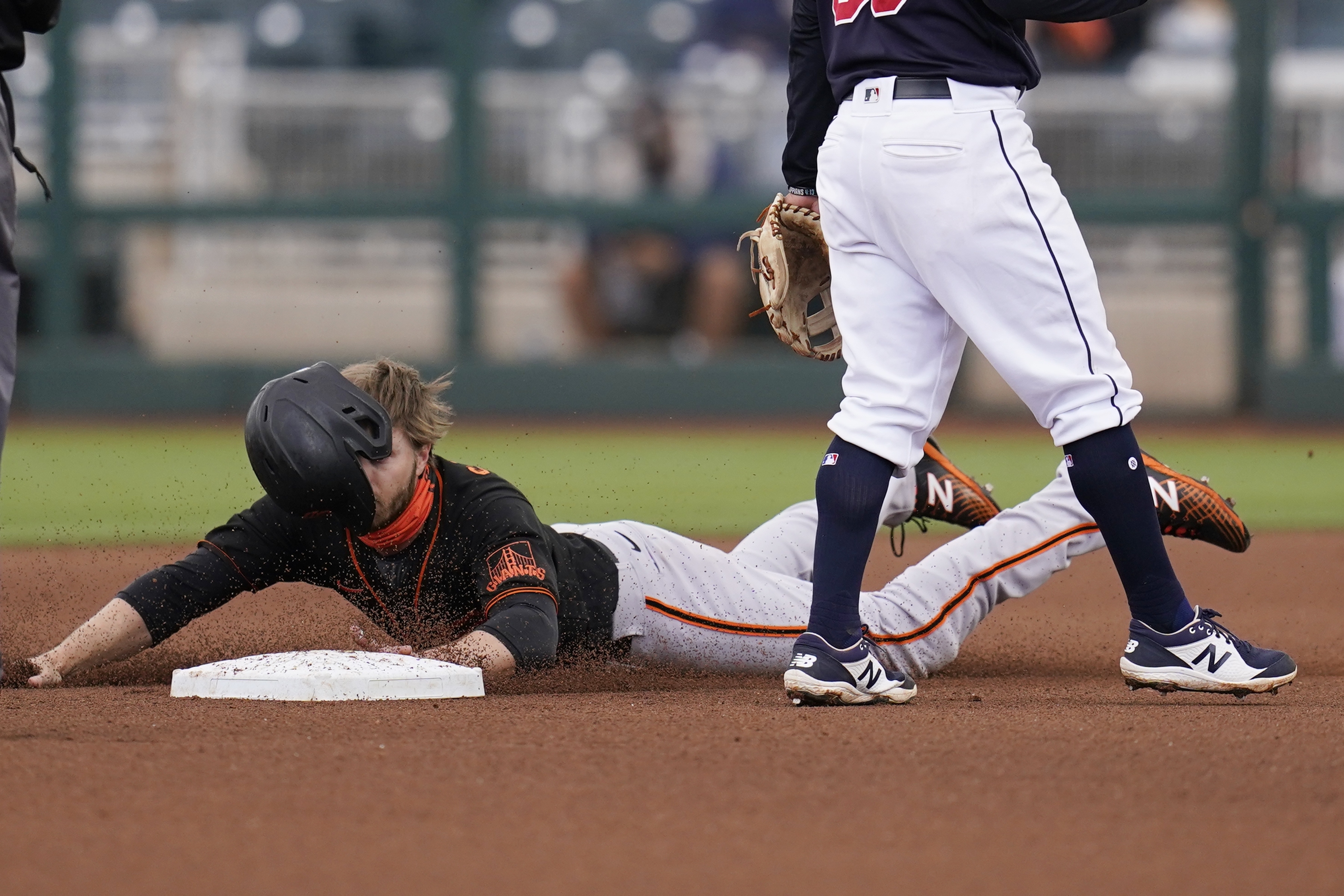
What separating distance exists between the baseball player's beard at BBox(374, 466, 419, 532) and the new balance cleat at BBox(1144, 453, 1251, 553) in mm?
1550

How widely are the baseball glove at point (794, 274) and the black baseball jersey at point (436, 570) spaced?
669mm

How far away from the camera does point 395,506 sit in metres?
3.07

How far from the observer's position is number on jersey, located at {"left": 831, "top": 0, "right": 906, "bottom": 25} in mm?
2988

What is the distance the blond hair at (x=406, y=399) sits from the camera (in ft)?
10.2

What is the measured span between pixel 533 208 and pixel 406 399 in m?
9.12

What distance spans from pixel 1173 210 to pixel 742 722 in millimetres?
10169

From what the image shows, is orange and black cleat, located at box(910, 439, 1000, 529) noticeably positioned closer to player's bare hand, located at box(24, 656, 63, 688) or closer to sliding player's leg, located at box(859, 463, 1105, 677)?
sliding player's leg, located at box(859, 463, 1105, 677)

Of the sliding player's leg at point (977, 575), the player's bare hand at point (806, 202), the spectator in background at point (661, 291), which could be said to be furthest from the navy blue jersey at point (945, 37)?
the spectator in background at point (661, 291)

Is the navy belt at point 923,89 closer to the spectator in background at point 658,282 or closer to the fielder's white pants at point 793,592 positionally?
the fielder's white pants at point 793,592

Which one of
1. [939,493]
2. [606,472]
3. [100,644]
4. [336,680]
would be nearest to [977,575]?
[939,493]

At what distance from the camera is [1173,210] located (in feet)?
39.8

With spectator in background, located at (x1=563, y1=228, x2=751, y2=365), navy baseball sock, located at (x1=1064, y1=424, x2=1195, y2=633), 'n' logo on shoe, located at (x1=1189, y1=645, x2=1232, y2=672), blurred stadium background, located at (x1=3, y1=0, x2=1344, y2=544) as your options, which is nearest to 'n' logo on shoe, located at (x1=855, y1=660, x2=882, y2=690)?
navy baseball sock, located at (x1=1064, y1=424, x2=1195, y2=633)

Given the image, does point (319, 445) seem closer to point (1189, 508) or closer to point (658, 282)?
point (1189, 508)

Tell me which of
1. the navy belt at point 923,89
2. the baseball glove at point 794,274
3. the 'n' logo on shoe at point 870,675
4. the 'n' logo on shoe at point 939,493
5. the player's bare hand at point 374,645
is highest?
the navy belt at point 923,89
